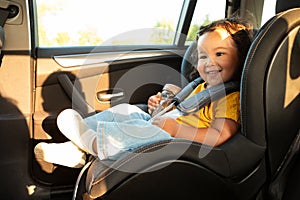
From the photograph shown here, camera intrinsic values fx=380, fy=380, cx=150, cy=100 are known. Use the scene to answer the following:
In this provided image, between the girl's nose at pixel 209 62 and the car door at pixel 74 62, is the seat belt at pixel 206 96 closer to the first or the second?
the girl's nose at pixel 209 62

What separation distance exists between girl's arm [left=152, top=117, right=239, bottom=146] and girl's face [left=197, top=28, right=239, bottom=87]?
25cm

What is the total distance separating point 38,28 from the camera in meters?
2.32

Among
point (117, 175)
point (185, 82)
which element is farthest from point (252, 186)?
point (185, 82)

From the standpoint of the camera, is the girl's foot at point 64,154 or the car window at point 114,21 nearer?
the girl's foot at point 64,154

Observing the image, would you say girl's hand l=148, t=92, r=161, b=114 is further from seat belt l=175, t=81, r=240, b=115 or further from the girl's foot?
the girl's foot

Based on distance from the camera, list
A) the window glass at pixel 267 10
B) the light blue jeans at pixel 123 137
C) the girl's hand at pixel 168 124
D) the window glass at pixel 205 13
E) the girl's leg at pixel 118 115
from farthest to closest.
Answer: the window glass at pixel 205 13
the window glass at pixel 267 10
the girl's leg at pixel 118 115
the girl's hand at pixel 168 124
the light blue jeans at pixel 123 137

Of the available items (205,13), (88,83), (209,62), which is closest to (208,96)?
(209,62)

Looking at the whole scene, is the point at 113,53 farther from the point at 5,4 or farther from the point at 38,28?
the point at 5,4

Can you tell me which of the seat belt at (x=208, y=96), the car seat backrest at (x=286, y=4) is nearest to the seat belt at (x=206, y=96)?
the seat belt at (x=208, y=96)

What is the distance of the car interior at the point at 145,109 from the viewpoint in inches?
52.8

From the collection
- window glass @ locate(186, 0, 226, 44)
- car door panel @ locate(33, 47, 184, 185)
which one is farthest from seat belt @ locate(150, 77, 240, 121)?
window glass @ locate(186, 0, 226, 44)

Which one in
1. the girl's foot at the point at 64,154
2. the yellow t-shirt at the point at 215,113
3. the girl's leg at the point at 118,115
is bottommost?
the girl's foot at the point at 64,154

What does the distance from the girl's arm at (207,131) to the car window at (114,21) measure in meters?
1.04

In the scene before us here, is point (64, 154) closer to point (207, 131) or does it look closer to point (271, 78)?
point (207, 131)
